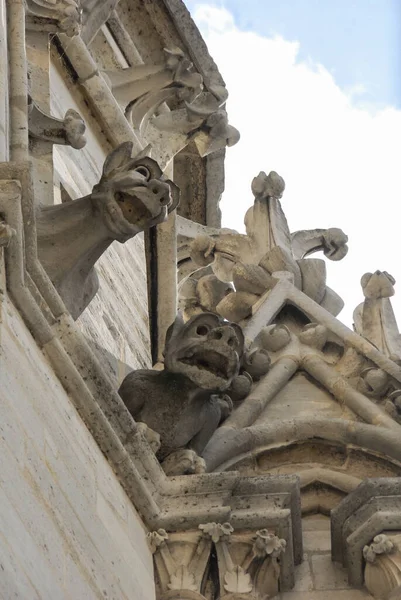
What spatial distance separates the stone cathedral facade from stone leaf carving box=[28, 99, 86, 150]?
0.01 meters

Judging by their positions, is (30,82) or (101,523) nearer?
(101,523)

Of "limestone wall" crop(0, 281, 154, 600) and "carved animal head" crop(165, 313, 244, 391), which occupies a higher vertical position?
"carved animal head" crop(165, 313, 244, 391)

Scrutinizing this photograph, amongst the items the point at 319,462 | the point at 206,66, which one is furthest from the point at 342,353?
the point at 206,66

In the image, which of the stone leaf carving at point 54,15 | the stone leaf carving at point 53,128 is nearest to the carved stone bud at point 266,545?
the stone leaf carving at point 53,128

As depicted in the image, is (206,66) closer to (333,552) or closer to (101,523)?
(333,552)

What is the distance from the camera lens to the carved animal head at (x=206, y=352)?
8203mm

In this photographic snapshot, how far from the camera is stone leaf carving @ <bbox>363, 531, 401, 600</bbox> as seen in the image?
300 inches

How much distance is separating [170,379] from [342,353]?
6.08 ft

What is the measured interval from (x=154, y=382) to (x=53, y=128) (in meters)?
1.03

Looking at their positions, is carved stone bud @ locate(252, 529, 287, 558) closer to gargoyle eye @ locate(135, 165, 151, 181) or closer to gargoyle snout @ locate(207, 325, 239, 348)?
gargoyle snout @ locate(207, 325, 239, 348)

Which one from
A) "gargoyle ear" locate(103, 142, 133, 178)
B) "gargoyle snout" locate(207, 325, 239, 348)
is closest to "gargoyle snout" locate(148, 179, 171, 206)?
"gargoyle ear" locate(103, 142, 133, 178)

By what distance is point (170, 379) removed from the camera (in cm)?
836

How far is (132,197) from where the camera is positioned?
767 cm

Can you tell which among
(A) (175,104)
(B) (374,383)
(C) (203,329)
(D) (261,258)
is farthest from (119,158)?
(A) (175,104)
